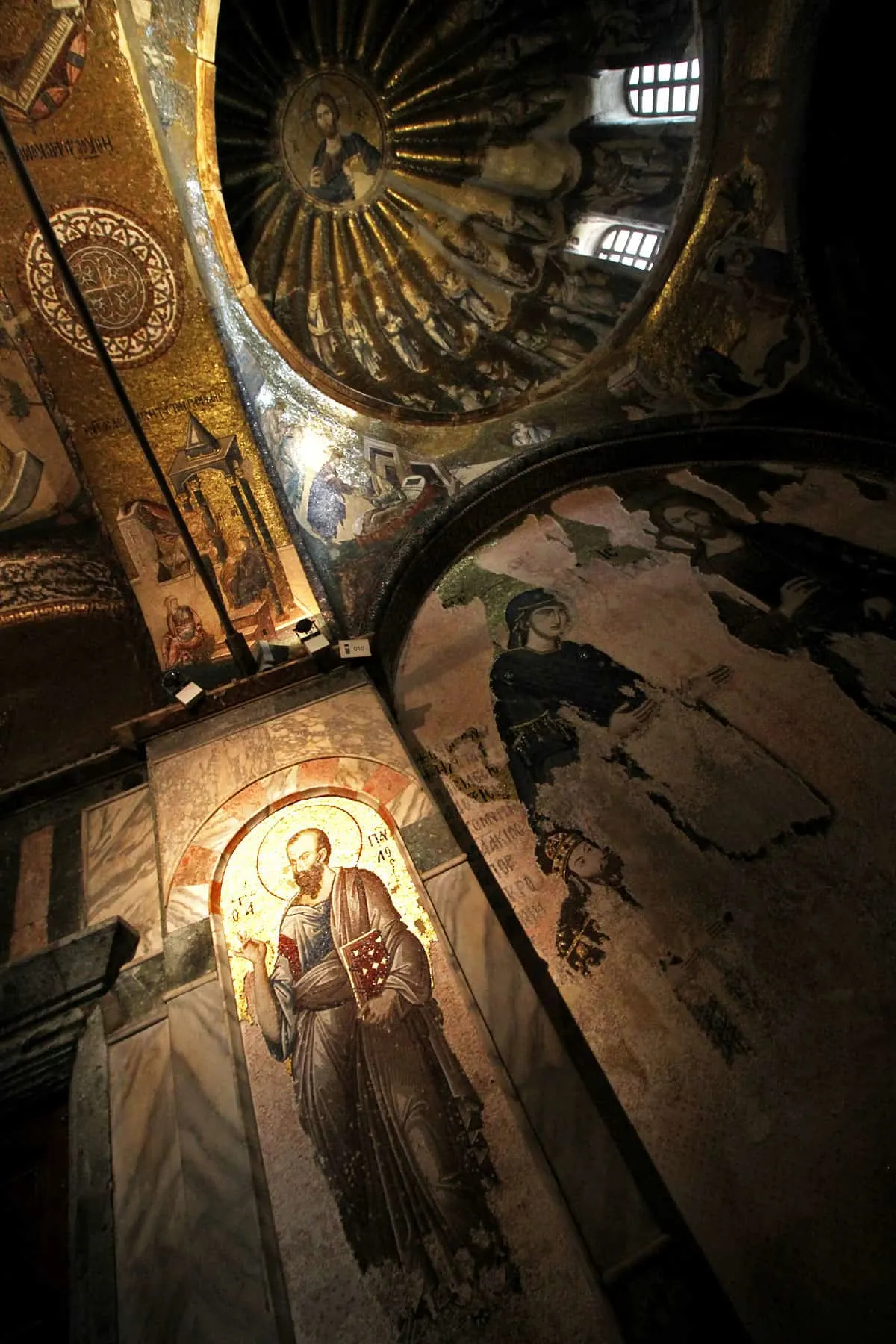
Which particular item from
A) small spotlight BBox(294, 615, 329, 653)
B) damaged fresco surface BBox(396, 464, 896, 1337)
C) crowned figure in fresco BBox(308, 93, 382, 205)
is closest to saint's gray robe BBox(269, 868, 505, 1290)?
damaged fresco surface BBox(396, 464, 896, 1337)

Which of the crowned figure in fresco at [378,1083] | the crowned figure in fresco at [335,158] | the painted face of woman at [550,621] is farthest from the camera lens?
the crowned figure in fresco at [335,158]

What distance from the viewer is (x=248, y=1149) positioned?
328cm

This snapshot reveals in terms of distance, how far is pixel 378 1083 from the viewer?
11.2 feet

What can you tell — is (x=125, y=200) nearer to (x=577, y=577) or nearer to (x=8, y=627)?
(x=8, y=627)

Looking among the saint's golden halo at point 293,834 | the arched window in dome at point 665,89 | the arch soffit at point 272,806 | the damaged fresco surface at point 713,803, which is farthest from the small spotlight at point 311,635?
the arched window in dome at point 665,89

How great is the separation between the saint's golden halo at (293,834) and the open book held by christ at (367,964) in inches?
19.7

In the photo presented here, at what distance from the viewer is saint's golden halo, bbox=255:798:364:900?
429 centimetres

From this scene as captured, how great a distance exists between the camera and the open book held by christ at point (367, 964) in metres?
3.74

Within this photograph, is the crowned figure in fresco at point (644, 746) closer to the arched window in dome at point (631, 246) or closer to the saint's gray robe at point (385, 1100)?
the saint's gray robe at point (385, 1100)

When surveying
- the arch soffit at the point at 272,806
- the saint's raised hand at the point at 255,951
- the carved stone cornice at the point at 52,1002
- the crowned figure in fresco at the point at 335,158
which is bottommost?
the saint's raised hand at the point at 255,951

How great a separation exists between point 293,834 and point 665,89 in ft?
29.5

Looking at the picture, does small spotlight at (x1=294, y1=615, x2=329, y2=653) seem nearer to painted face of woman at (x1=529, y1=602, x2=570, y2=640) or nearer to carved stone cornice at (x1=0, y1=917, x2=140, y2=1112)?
painted face of woman at (x1=529, y1=602, x2=570, y2=640)

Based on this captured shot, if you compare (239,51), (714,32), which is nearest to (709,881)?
(714,32)

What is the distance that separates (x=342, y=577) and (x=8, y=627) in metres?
3.48
